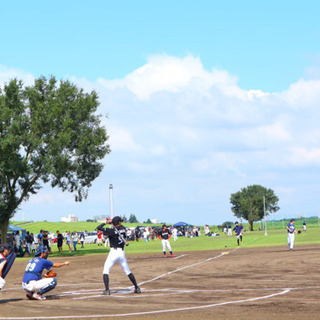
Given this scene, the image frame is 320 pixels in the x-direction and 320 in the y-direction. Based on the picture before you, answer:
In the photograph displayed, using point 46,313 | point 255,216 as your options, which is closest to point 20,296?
point 46,313

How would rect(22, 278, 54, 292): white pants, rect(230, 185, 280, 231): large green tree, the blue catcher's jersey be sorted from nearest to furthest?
rect(22, 278, 54, 292): white pants, the blue catcher's jersey, rect(230, 185, 280, 231): large green tree

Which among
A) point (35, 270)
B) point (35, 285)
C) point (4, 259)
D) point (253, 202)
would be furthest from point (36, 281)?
point (253, 202)

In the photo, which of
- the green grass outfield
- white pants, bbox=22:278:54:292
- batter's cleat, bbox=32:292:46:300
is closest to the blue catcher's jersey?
white pants, bbox=22:278:54:292

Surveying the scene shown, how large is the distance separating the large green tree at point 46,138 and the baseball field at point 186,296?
2173 cm

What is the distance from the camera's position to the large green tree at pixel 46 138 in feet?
144

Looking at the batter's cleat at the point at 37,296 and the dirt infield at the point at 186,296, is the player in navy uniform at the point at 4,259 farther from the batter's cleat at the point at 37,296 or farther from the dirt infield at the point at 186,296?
the batter's cleat at the point at 37,296

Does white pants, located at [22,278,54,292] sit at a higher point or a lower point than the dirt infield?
higher

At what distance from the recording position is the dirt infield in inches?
457

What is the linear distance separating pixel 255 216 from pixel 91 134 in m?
109

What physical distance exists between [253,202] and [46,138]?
113108 millimetres

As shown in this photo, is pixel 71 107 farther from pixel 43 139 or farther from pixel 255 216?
pixel 255 216

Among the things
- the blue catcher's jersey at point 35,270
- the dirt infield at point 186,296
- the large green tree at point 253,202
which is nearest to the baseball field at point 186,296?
the dirt infield at point 186,296

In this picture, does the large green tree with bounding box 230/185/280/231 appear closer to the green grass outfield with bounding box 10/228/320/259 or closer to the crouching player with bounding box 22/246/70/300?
the green grass outfield with bounding box 10/228/320/259

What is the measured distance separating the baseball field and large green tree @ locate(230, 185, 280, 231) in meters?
126
